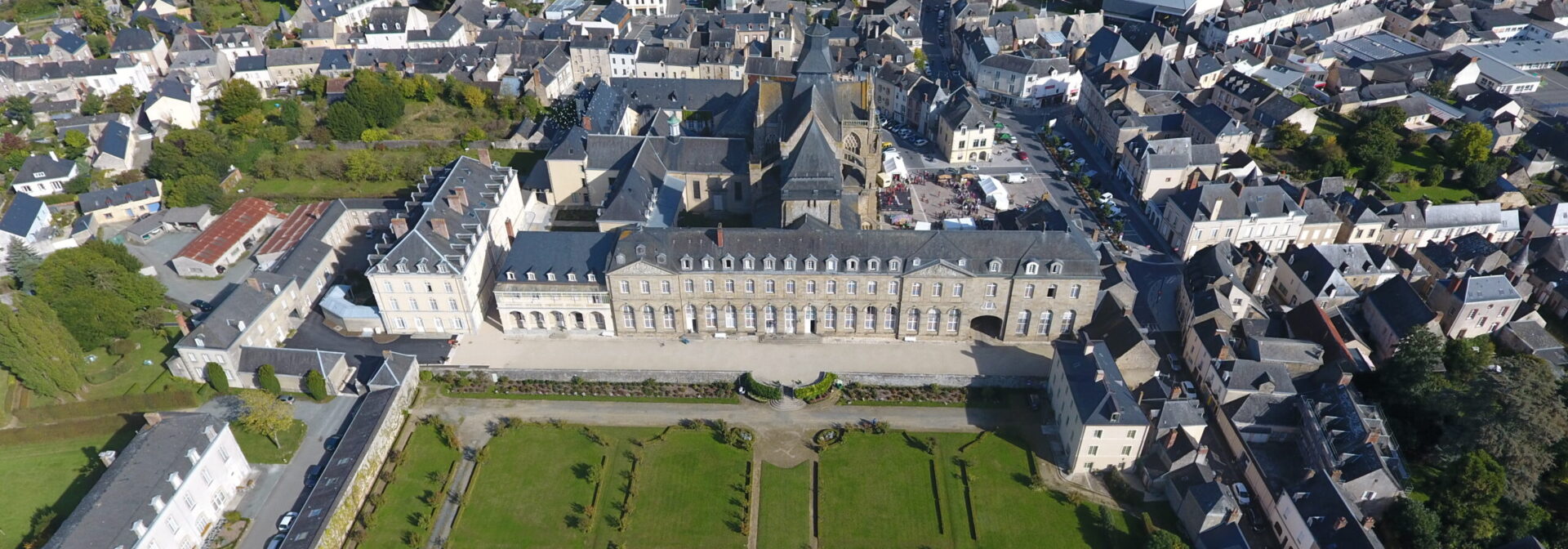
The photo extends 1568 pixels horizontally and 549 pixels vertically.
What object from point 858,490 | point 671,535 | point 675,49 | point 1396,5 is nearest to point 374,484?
point 671,535

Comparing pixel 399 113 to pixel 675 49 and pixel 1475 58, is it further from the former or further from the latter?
pixel 1475 58

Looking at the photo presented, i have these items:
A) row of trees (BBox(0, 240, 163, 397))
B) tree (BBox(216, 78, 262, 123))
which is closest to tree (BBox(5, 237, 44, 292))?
row of trees (BBox(0, 240, 163, 397))

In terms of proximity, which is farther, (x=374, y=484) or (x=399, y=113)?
(x=399, y=113)

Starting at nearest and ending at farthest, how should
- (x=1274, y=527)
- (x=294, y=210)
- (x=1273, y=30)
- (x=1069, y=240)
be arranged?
(x=1274, y=527), (x=1069, y=240), (x=294, y=210), (x=1273, y=30)

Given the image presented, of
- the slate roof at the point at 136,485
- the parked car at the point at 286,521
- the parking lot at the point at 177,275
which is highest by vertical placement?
the slate roof at the point at 136,485

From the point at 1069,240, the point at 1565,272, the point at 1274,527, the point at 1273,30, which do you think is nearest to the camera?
the point at 1274,527

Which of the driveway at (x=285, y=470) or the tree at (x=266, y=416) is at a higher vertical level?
the tree at (x=266, y=416)

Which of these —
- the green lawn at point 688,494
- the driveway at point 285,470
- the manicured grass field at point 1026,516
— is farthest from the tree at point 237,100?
the manicured grass field at point 1026,516

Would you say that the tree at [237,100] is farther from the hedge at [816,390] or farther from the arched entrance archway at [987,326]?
the arched entrance archway at [987,326]
